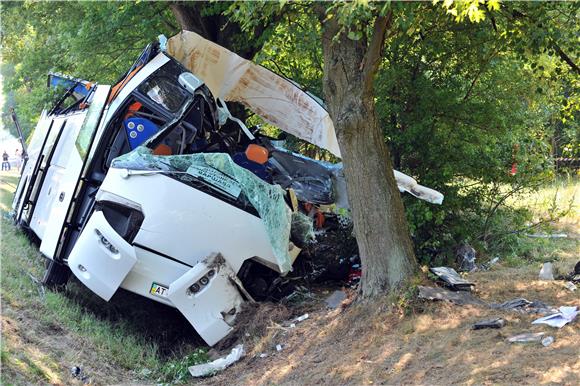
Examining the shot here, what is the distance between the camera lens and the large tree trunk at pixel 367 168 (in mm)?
5914

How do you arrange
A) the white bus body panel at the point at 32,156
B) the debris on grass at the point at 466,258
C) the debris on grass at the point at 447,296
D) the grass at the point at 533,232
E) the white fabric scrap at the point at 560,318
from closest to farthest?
the white fabric scrap at the point at 560,318
the debris on grass at the point at 447,296
the debris on grass at the point at 466,258
the grass at the point at 533,232
the white bus body panel at the point at 32,156

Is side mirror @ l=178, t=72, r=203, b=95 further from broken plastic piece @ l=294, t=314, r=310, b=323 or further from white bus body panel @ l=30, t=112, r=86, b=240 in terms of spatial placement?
broken plastic piece @ l=294, t=314, r=310, b=323

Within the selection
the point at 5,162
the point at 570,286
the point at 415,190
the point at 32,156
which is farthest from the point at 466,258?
the point at 5,162

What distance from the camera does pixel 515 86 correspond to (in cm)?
896

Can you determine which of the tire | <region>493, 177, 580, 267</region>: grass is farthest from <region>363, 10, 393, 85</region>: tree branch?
<region>493, 177, 580, 267</region>: grass

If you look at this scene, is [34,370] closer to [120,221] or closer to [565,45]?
[120,221]

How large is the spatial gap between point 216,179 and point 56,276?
2.32m

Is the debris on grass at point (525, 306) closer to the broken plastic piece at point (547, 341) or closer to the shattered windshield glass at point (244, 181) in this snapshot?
the broken plastic piece at point (547, 341)

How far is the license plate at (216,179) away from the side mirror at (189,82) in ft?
3.54

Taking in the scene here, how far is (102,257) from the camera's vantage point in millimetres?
6305

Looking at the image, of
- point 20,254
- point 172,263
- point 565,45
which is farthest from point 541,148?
point 20,254

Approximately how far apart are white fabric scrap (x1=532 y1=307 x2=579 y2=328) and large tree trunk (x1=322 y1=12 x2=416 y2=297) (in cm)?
122

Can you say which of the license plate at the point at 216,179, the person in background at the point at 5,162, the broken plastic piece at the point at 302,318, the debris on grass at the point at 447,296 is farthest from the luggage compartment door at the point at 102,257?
the person in background at the point at 5,162

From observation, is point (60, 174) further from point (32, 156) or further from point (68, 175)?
point (32, 156)
